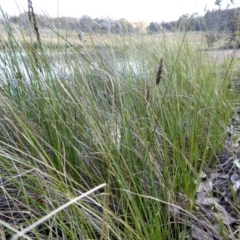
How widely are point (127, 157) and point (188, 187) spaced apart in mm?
225

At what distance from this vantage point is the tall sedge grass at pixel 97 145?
799mm

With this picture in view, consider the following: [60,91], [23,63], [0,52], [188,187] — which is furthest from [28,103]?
[188,187]

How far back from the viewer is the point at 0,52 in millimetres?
1529

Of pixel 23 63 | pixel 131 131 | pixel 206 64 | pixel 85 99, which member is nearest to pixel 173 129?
pixel 131 131

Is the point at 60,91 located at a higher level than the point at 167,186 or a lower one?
higher

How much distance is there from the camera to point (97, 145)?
100 centimetres

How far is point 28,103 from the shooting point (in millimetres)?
1262

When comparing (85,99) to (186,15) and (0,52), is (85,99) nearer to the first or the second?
(0,52)

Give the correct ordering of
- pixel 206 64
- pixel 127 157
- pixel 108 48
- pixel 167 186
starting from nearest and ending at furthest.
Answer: pixel 167 186 → pixel 127 157 → pixel 108 48 → pixel 206 64

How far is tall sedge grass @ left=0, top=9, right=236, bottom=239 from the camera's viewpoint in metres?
0.80

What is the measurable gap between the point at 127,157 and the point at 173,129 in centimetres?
22

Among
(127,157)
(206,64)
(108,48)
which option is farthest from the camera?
(206,64)

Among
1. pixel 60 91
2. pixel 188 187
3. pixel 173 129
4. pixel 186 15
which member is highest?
pixel 186 15

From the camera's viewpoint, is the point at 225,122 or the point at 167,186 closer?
the point at 167,186
